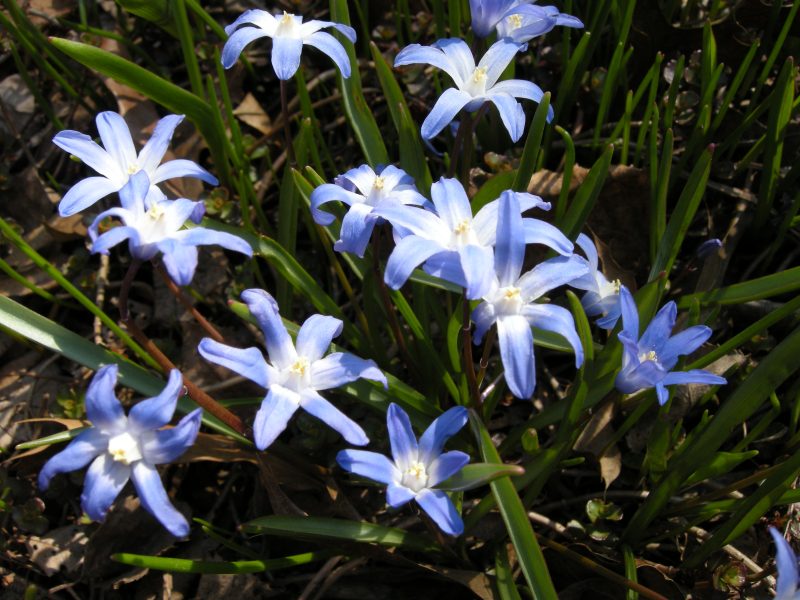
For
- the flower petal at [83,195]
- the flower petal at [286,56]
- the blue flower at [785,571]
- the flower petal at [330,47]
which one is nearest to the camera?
the blue flower at [785,571]

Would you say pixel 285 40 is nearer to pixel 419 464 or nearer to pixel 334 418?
pixel 334 418

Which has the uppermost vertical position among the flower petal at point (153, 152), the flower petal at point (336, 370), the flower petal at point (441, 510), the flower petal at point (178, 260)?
the flower petal at point (153, 152)

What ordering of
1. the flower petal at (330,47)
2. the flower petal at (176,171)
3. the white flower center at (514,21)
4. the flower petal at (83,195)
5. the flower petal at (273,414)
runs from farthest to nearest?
the white flower center at (514,21)
the flower petal at (330,47)
the flower petal at (176,171)
the flower petal at (83,195)
the flower petal at (273,414)

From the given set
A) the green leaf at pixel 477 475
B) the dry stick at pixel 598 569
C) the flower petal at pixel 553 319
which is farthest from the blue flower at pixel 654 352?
the dry stick at pixel 598 569

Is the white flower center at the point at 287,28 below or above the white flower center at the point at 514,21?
above

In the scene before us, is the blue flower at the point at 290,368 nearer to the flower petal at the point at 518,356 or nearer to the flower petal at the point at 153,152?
the flower petal at the point at 518,356

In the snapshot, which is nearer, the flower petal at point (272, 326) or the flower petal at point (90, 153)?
the flower petal at point (272, 326)

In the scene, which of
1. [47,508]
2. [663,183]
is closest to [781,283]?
[663,183]

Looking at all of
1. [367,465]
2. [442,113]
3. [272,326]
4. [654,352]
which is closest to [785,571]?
[654,352]

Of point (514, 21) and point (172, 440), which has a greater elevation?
point (514, 21)
